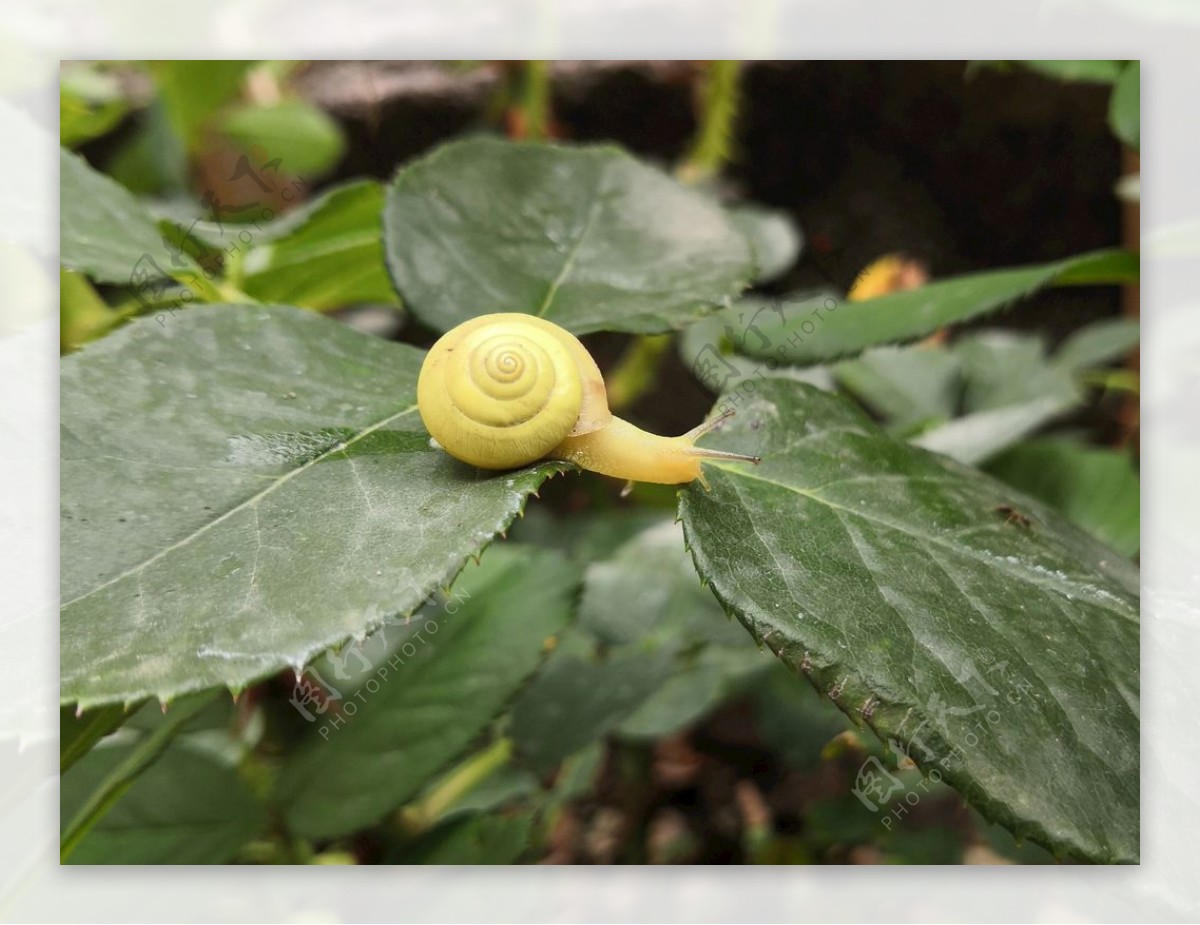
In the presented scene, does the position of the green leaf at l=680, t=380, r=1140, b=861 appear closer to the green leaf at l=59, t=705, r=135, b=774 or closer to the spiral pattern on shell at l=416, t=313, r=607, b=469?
the spiral pattern on shell at l=416, t=313, r=607, b=469

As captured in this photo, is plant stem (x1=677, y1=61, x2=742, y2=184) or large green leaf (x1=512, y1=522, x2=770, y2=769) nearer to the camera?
large green leaf (x1=512, y1=522, x2=770, y2=769)

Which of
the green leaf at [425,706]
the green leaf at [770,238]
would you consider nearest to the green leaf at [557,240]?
the green leaf at [425,706]

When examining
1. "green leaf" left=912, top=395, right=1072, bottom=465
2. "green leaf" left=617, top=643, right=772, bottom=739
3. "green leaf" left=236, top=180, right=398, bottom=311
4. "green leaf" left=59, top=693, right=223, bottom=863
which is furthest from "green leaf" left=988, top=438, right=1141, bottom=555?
"green leaf" left=59, top=693, right=223, bottom=863

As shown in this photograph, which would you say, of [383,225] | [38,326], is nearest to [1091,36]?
[383,225]

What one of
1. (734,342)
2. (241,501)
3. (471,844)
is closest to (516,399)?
(241,501)

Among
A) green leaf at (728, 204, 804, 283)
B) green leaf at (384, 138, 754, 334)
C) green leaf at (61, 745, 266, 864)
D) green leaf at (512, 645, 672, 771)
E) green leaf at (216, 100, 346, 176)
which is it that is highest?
green leaf at (384, 138, 754, 334)

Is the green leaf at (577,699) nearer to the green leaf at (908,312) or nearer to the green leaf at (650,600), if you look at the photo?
the green leaf at (650,600)
